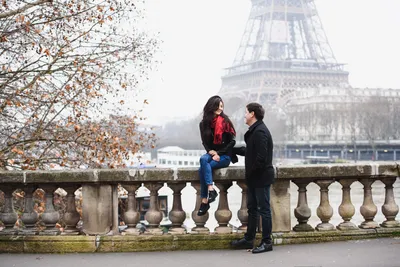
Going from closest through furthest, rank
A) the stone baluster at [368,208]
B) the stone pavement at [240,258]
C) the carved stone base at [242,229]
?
the stone pavement at [240,258]
the carved stone base at [242,229]
the stone baluster at [368,208]

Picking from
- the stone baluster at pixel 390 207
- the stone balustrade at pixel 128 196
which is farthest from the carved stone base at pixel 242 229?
the stone baluster at pixel 390 207

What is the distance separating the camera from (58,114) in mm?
10367

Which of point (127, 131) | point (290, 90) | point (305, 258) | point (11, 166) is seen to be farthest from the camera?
point (290, 90)

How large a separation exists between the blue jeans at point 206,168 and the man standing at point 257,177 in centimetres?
28

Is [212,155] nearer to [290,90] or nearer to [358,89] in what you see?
[290,90]

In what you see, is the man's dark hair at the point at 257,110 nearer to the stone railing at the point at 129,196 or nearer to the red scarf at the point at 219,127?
the red scarf at the point at 219,127

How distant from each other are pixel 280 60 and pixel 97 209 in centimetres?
9541

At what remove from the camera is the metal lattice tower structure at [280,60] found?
307 feet

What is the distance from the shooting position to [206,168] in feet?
20.5

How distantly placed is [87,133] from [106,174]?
459cm

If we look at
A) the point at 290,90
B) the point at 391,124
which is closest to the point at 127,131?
the point at 391,124

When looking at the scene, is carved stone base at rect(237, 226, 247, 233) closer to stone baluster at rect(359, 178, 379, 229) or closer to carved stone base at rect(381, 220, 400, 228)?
stone baluster at rect(359, 178, 379, 229)

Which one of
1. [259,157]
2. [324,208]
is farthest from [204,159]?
[324,208]

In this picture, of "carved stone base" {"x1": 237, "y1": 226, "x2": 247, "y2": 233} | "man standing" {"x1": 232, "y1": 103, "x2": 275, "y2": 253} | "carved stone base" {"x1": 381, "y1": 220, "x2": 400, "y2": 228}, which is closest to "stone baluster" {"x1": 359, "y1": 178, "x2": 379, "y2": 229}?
"carved stone base" {"x1": 381, "y1": 220, "x2": 400, "y2": 228}
